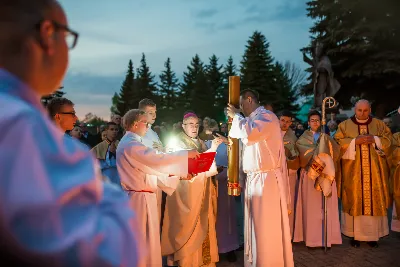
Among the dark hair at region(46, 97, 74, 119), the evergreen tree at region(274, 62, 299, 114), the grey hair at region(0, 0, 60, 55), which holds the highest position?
the evergreen tree at region(274, 62, 299, 114)

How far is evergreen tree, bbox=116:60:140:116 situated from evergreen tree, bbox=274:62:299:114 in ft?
68.0

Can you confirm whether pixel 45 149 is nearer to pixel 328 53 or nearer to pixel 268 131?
pixel 268 131

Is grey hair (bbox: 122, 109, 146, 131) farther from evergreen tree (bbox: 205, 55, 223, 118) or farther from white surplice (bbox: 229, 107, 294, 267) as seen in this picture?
evergreen tree (bbox: 205, 55, 223, 118)

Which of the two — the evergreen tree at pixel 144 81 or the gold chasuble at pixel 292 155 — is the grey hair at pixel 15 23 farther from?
the evergreen tree at pixel 144 81

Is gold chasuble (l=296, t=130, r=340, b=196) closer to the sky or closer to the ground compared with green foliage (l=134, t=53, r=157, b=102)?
closer to the ground

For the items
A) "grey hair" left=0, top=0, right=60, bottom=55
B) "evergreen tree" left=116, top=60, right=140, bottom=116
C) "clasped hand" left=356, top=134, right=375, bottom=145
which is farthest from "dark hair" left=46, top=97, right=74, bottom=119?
"evergreen tree" left=116, top=60, right=140, bottom=116

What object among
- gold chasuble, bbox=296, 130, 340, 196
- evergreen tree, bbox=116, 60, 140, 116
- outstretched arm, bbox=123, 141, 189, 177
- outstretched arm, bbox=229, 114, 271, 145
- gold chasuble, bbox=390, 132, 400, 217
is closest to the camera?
outstretched arm, bbox=123, 141, 189, 177

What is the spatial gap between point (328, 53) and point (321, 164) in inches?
751

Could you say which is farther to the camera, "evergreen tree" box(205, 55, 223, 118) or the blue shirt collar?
"evergreen tree" box(205, 55, 223, 118)

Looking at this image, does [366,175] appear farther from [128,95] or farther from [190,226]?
[128,95]

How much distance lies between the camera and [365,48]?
23219 mm

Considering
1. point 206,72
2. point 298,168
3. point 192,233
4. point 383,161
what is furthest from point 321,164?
point 206,72

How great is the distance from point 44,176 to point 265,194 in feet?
16.4

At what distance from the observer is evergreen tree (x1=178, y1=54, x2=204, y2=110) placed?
55312mm
